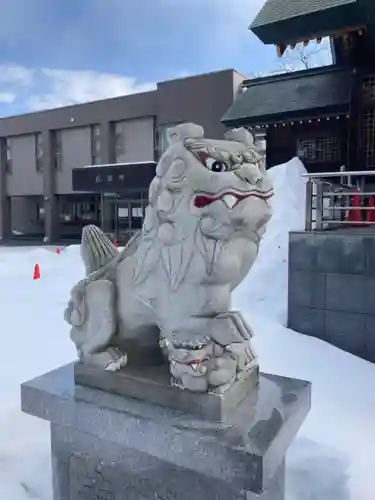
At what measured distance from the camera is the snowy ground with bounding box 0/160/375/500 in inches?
101

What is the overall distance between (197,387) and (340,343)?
9.60 ft

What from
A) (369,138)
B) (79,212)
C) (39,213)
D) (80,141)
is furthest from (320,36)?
(39,213)

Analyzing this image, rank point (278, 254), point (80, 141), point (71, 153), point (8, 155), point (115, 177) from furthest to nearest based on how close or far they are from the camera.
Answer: point (8, 155), point (71, 153), point (80, 141), point (115, 177), point (278, 254)

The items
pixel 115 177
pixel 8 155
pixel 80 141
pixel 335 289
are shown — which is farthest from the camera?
pixel 8 155

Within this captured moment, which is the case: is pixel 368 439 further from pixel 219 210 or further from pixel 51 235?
pixel 51 235

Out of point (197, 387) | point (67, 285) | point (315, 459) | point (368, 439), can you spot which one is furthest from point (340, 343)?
point (67, 285)

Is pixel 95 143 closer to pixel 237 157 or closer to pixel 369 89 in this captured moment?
pixel 369 89

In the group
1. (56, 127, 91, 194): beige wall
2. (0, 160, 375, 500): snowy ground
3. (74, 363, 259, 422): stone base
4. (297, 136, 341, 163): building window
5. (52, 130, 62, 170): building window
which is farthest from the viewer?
(52, 130, 62, 170): building window

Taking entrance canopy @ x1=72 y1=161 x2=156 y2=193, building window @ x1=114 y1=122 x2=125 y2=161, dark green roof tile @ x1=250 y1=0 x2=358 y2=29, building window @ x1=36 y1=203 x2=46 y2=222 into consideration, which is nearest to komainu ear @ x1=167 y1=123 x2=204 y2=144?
dark green roof tile @ x1=250 y1=0 x2=358 y2=29

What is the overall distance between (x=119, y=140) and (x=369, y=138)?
13.5 metres

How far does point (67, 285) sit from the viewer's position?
7621 millimetres

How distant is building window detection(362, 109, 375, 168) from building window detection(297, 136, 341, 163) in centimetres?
104

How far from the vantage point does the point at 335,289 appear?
4.32m

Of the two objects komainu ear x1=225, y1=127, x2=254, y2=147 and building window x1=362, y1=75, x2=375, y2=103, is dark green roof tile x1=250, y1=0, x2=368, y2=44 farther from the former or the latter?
komainu ear x1=225, y1=127, x2=254, y2=147
